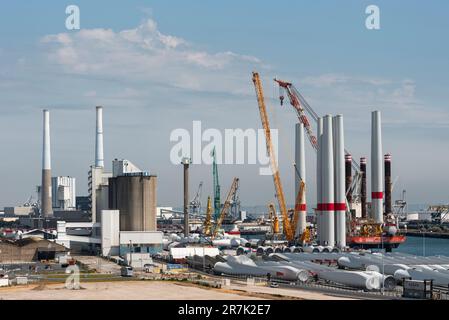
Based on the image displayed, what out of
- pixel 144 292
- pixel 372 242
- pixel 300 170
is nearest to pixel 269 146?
pixel 300 170

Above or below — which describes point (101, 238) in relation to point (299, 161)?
below

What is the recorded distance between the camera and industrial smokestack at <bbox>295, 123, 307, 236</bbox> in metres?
171

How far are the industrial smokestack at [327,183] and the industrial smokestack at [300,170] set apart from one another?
14911 millimetres

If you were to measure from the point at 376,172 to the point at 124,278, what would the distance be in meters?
93.2

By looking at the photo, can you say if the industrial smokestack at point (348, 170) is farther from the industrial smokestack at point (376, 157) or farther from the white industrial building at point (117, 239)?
the white industrial building at point (117, 239)

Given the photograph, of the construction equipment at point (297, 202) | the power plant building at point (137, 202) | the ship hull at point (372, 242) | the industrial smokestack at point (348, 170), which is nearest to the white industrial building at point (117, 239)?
the power plant building at point (137, 202)

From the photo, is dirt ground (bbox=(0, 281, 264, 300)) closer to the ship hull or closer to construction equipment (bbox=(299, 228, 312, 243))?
construction equipment (bbox=(299, 228, 312, 243))

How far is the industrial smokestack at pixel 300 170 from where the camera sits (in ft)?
561

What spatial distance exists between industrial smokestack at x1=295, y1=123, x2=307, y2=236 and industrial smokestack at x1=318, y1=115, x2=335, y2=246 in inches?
587

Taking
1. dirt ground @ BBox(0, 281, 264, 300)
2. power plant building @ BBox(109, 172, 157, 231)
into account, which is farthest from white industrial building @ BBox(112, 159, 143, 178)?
dirt ground @ BBox(0, 281, 264, 300)
